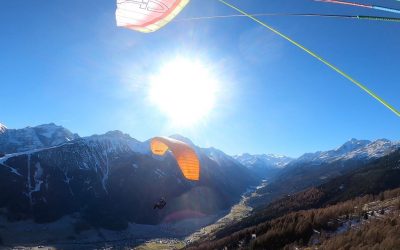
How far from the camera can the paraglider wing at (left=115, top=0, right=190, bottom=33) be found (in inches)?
640

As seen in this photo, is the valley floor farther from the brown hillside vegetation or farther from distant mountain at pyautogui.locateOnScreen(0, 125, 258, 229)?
the brown hillside vegetation

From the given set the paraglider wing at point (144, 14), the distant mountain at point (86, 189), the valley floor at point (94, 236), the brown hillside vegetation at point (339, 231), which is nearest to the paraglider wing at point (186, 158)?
the brown hillside vegetation at point (339, 231)

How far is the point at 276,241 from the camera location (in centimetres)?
2330

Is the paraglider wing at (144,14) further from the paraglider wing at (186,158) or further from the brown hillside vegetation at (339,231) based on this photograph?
the brown hillside vegetation at (339,231)

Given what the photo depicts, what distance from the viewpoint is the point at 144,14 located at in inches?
655

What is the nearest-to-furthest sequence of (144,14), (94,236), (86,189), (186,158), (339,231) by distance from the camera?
(144,14)
(339,231)
(186,158)
(94,236)
(86,189)

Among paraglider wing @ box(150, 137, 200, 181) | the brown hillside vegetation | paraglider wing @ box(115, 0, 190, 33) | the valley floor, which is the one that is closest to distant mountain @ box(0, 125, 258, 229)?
the valley floor

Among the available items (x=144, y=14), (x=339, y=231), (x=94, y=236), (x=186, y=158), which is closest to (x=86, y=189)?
(x=94, y=236)

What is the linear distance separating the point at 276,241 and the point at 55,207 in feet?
474

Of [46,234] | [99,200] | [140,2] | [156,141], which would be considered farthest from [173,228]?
[140,2]

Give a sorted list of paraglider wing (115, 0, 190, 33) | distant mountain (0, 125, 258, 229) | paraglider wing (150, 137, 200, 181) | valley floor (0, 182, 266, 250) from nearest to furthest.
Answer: paraglider wing (115, 0, 190, 33), paraglider wing (150, 137, 200, 181), valley floor (0, 182, 266, 250), distant mountain (0, 125, 258, 229)

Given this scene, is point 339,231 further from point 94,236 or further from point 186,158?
point 94,236

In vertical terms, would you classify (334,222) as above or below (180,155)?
below

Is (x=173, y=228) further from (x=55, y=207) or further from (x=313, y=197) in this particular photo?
(x=313, y=197)
